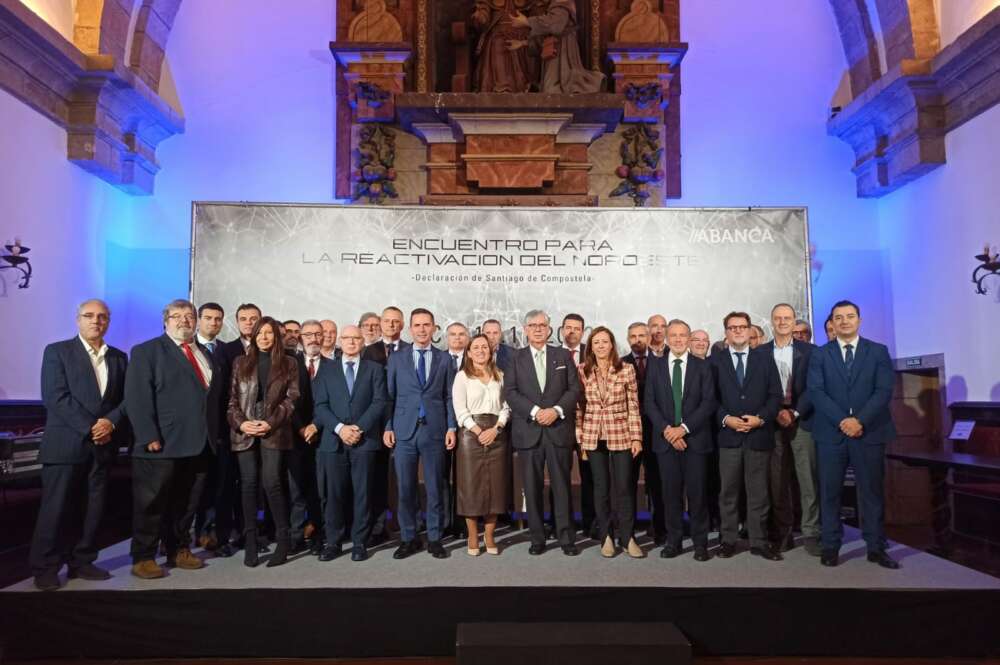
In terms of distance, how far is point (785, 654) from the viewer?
354cm

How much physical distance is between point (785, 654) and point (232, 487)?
330 centimetres

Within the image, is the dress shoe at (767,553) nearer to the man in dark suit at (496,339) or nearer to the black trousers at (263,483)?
the man in dark suit at (496,339)

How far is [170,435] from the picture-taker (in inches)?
157

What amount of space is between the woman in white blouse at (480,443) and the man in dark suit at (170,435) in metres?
1.45

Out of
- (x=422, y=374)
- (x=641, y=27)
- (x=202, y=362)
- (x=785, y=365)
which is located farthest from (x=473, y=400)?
(x=641, y=27)

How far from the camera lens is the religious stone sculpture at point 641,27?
7.21m

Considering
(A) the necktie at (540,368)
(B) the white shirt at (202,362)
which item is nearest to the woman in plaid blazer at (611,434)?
(A) the necktie at (540,368)

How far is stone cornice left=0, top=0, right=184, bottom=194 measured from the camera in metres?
5.41

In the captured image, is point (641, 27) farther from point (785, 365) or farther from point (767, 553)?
point (767, 553)

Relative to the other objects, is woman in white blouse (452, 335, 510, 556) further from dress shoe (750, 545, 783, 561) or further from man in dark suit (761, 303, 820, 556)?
man in dark suit (761, 303, 820, 556)

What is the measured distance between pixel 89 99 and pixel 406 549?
4.88 meters

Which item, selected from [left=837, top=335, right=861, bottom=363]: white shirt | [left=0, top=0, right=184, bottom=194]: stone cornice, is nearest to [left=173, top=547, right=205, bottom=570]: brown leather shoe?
[left=0, top=0, right=184, bottom=194]: stone cornice

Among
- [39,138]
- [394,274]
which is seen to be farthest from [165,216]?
[394,274]

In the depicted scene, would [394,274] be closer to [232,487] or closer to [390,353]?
[390,353]
